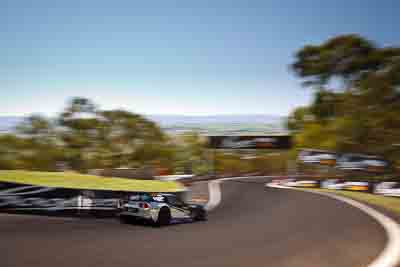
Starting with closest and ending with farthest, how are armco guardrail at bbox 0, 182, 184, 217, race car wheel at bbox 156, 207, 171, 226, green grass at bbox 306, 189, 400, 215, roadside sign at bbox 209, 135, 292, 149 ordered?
race car wheel at bbox 156, 207, 171, 226 → armco guardrail at bbox 0, 182, 184, 217 → green grass at bbox 306, 189, 400, 215 → roadside sign at bbox 209, 135, 292, 149

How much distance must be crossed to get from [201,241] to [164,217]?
2.79m

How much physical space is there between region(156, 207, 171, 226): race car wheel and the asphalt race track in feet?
0.89

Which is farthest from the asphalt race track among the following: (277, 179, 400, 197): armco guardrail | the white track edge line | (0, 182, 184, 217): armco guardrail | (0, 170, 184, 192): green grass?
(277, 179, 400, 197): armco guardrail

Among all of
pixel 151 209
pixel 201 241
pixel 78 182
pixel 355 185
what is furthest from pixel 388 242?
pixel 355 185

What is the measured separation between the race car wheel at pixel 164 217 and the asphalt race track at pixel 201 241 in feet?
0.89

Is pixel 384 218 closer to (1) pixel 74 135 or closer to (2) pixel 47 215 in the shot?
(2) pixel 47 215

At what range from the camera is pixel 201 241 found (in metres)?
10.3

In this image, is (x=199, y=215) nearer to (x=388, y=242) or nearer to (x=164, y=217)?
(x=164, y=217)

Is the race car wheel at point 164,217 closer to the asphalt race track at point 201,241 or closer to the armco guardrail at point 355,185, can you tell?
the asphalt race track at point 201,241

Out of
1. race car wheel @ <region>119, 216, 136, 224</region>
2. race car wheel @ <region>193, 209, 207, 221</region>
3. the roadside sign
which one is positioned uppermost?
the roadside sign

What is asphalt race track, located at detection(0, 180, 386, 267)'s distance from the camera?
806 cm

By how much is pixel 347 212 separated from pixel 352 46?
1500 inches

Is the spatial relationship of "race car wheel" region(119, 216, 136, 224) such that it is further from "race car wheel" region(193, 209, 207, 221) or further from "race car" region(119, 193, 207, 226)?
"race car wheel" region(193, 209, 207, 221)

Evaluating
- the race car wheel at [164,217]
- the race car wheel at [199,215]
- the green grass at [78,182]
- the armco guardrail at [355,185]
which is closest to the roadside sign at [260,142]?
the armco guardrail at [355,185]
